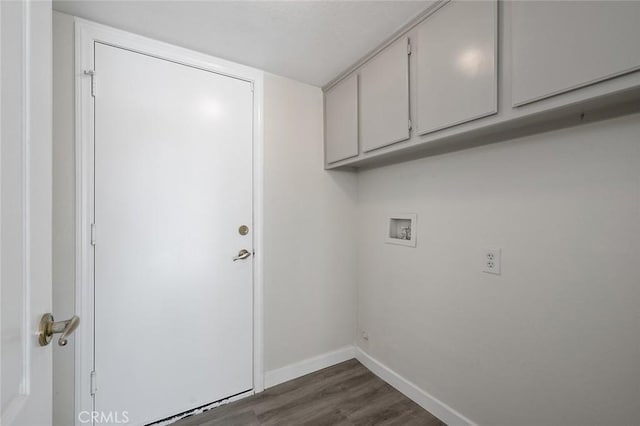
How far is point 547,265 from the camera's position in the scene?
1.20m

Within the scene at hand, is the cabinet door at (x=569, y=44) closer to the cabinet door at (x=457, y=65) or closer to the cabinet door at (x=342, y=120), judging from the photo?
the cabinet door at (x=457, y=65)

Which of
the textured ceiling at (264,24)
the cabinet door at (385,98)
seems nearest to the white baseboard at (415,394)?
the cabinet door at (385,98)

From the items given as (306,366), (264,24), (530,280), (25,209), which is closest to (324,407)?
(306,366)

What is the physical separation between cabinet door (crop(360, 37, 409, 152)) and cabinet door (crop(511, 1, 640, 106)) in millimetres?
553

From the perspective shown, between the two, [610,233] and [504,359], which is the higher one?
[610,233]

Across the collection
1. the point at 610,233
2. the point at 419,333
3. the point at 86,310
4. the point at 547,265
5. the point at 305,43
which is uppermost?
the point at 305,43

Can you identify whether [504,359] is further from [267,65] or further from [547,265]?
[267,65]

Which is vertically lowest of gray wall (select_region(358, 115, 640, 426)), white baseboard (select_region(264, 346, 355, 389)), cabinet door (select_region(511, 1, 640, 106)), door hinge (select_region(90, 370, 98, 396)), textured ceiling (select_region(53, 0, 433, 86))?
white baseboard (select_region(264, 346, 355, 389))

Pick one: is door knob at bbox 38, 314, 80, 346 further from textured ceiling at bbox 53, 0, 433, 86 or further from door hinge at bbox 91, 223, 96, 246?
textured ceiling at bbox 53, 0, 433, 86

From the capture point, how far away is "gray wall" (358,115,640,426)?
40.2 inches

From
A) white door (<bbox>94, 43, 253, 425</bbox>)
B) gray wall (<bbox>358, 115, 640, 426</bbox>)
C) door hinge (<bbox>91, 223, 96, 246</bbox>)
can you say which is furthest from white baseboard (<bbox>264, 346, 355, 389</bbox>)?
door hinge (<bbox>91, 223, 96, 246</bbox>)

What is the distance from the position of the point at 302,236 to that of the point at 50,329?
5.24 ft

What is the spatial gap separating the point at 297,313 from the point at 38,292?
1.70m

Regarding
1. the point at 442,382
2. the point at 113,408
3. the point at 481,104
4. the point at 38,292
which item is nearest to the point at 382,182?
the point at 481,104
